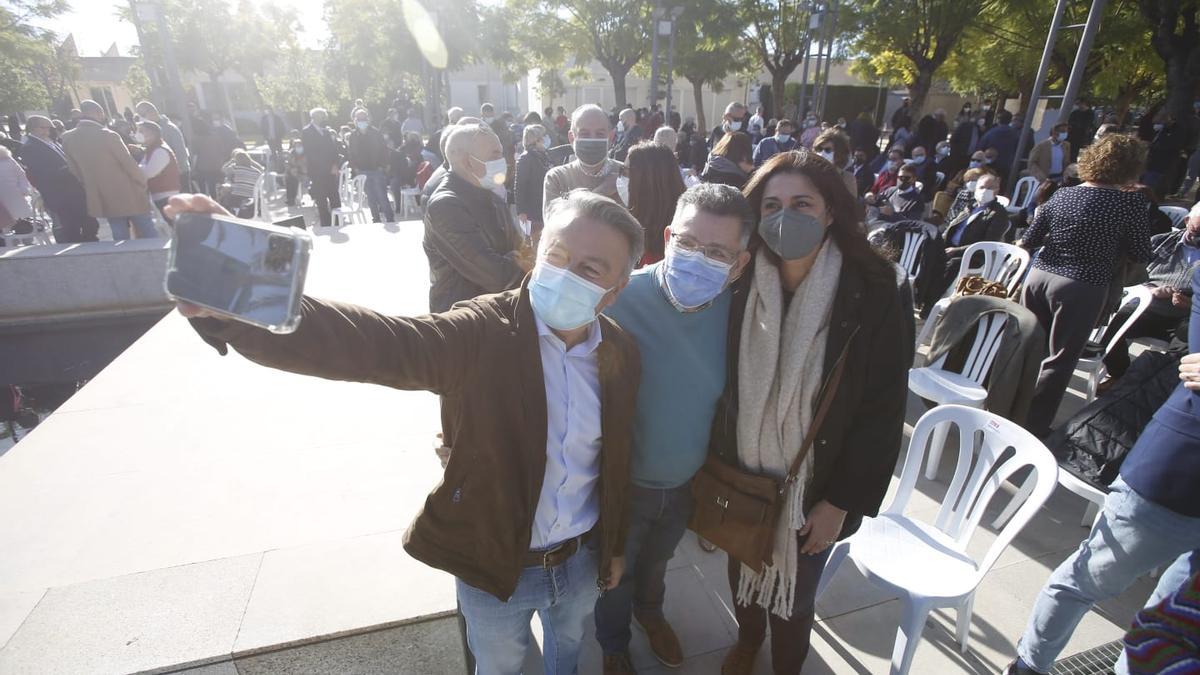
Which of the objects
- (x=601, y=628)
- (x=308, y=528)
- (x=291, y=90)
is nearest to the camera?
(x=601, y=628)

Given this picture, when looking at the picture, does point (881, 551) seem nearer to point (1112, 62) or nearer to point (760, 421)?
point (760, 421)

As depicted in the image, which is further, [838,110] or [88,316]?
[838,110]

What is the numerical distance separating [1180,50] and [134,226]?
19448 millimetres

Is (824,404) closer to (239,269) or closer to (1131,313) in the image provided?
(239,269)

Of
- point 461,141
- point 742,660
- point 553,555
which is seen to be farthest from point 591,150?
point 742,660

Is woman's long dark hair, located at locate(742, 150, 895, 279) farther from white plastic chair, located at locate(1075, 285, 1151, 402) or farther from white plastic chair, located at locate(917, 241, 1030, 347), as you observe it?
white plastic chair, located at locate(1075, 285, 1151, 402)

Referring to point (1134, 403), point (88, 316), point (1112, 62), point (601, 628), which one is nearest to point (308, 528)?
point (601, 628)

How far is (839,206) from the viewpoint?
5.42ft

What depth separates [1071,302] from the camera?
3473 mm

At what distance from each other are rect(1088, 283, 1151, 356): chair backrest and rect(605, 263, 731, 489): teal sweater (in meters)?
3.69

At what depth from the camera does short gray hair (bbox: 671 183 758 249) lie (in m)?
1.61

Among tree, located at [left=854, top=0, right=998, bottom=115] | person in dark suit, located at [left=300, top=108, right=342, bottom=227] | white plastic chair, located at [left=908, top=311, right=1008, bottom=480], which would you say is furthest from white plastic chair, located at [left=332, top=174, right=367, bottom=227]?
tree, located at [left=854, top=0, right=998, bottom=115]

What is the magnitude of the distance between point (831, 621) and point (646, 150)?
2.50 m

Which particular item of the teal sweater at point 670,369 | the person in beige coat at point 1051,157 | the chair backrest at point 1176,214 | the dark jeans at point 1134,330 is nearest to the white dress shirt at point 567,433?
the teal sweater at point 670,369
